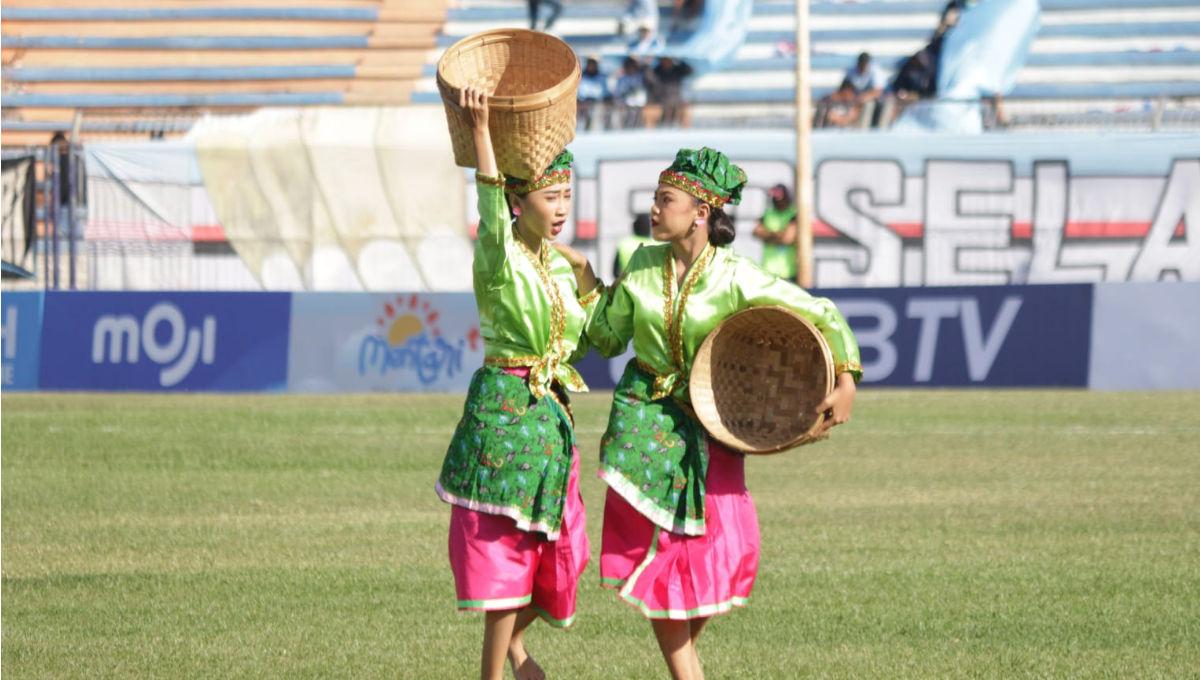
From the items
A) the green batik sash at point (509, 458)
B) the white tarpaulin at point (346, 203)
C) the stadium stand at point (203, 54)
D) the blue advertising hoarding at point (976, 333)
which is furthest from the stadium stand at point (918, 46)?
the green batik sash at point (509, 458)

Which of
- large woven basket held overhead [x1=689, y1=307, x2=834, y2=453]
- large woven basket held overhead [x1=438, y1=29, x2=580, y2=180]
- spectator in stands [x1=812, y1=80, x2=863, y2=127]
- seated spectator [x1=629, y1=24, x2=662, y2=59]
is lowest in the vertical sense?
large woven basket held overhead [x1=689, y1=307, x2=834, y2=453]

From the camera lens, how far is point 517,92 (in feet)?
18.7

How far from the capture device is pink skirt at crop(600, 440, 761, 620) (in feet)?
18.0

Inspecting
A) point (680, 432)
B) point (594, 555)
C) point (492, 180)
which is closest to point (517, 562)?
point (680, 432)

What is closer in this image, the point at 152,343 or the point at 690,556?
the point at 690,556

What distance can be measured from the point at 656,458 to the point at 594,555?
3.89 meters

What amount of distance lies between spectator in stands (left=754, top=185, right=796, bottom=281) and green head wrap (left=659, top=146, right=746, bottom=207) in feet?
51.4

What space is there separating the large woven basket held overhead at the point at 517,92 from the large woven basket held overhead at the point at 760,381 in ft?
2.51

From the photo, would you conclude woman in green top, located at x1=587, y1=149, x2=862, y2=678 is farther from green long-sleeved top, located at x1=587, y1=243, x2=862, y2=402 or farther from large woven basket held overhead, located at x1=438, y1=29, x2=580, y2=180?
large woven basket held overhead, located at x1=438, y1=29, x2=580, y2=180

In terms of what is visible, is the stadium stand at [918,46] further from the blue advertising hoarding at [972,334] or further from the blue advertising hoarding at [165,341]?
the blue advertising hoarding at [165,341]

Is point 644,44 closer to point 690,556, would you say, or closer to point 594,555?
point 594,555

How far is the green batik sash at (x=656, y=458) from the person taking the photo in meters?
5.50

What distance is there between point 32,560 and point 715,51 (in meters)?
20.7

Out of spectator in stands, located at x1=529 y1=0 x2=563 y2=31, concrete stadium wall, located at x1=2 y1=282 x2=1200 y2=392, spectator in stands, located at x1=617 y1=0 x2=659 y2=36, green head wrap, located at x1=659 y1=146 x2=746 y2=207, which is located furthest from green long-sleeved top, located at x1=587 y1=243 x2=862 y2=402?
spectator in stands, located at x1=529 y1=0 x2=563 y2=31
